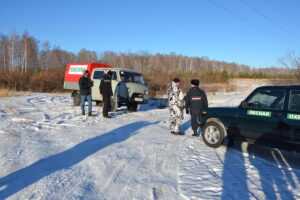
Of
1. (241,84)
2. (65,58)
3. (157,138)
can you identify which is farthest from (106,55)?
(157,138)

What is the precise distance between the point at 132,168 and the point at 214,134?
10.1 feet

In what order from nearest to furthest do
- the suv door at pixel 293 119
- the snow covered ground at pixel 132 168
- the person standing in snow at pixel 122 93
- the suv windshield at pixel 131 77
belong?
1. the snow covered ground at pixel 132 168
2. the suv door at pixel 293 119
3. the person standing in snow at pixel 122 93
4. the suv windshield at pixel 131 77

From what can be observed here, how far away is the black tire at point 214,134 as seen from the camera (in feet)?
26.2

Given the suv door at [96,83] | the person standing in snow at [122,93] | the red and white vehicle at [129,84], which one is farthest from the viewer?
the suv door at [96,83]

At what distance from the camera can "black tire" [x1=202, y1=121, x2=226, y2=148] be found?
8.00 meters

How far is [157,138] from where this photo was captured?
29.5 feet

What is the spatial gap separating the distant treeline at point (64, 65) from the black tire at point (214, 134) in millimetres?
18875

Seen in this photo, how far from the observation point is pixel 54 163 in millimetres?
6039

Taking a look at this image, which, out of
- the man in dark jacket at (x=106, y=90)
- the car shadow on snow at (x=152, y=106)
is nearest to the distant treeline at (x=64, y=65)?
the car shadow on snow at (x=152, y=106)

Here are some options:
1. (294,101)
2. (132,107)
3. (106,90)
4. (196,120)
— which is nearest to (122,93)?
(132,107)

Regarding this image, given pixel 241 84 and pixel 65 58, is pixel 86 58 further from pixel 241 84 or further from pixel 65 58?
pixel 241 84

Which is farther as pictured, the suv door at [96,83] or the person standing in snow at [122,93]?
the suv door at [96,83]

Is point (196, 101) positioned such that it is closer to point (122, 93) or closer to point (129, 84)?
point (122, 93)

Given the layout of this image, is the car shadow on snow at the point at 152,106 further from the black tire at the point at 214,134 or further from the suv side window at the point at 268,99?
the suv side window at the point at 268,99
